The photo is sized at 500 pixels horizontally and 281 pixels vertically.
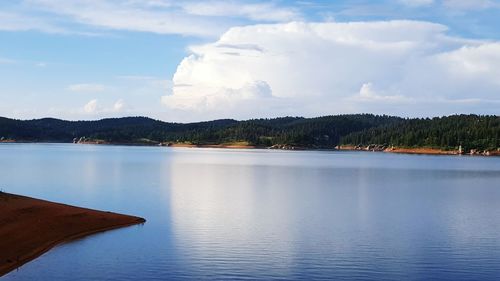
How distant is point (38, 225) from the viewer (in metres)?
36.7

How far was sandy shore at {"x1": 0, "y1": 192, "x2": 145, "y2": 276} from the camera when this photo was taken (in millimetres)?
30375

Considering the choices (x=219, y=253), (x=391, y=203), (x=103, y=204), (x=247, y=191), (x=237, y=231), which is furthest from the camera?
(x=247, y=191)

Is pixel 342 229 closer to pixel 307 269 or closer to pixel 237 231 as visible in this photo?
pixel 237 231

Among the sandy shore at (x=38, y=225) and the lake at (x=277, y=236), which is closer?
the lake at (x=277, y=236)

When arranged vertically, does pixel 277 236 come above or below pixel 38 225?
below

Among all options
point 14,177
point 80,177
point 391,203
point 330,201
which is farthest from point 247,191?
point 14,177

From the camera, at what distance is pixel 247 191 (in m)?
68.2

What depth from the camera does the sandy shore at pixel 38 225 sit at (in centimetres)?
3038

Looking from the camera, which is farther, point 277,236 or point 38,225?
point 277,236

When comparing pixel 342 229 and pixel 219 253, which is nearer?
pixel 219 253

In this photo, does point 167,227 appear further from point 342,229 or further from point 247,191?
point 247,191

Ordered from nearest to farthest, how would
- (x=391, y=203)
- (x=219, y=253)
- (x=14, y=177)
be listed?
(x=219, y=253), (x=391, y=203), (x=14, y=177)

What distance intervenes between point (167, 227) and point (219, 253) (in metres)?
9.39

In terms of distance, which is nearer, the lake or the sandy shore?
the lake
